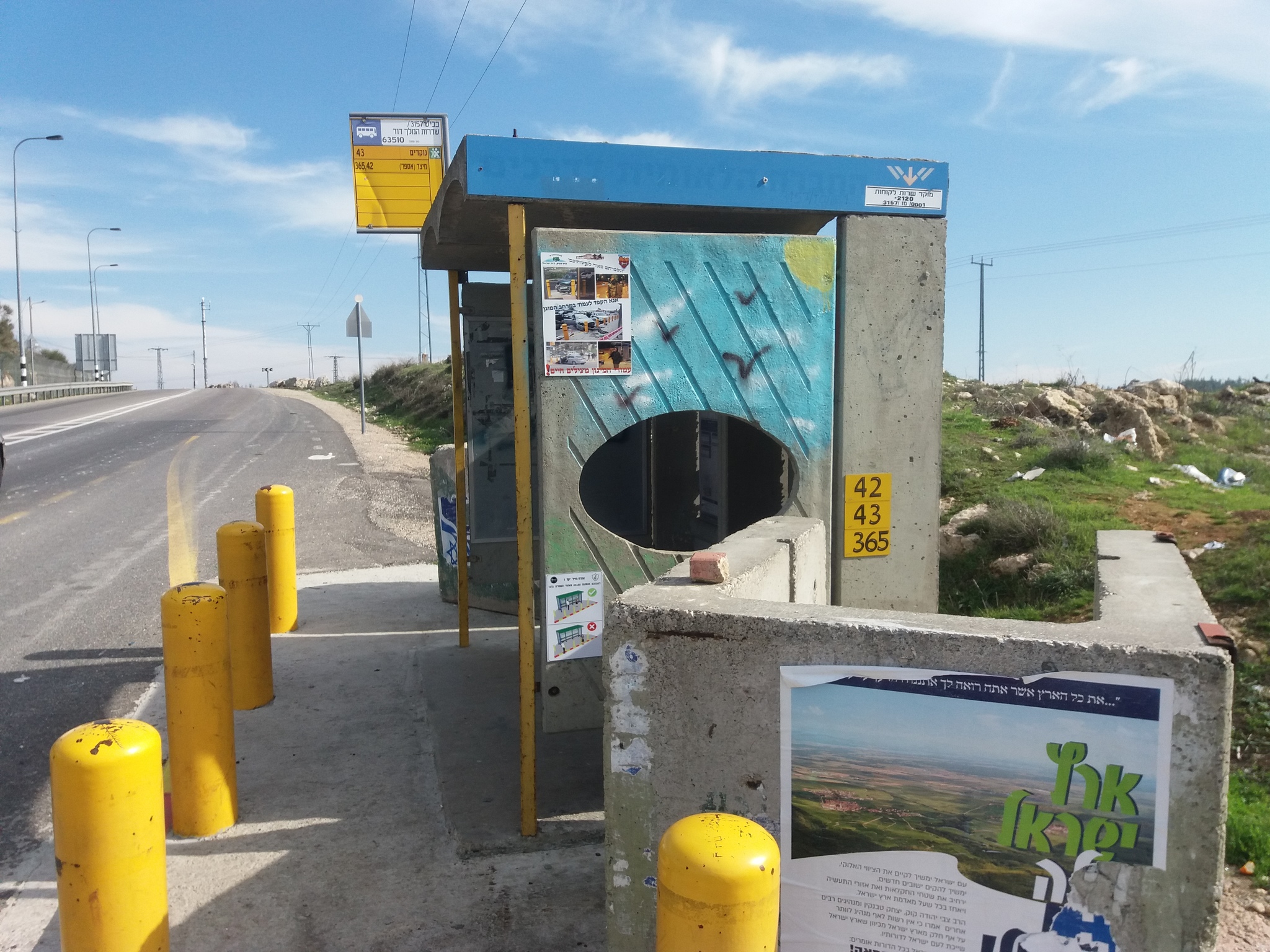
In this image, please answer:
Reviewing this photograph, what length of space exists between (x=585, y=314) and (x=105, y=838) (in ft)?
8.00

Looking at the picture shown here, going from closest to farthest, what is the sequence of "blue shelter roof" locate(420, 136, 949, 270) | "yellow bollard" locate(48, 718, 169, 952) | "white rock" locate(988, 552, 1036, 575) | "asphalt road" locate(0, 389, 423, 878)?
"yellow bollard" locate(48, 718, 169, 952) → "blue shelter roof" locate(420, 136, 949, 270) → "asphalt road" locate(0, 389, 423, 878) → "white rock" locate(988, 552, 1036, 575)

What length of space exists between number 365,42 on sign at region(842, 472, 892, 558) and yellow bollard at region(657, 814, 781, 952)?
2487 millimetres

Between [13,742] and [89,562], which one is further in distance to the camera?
[89,562]

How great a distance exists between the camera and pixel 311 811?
4.15m

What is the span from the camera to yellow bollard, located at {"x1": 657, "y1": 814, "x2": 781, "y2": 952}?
1978mm

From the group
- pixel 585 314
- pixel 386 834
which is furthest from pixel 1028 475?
pixel 386 834

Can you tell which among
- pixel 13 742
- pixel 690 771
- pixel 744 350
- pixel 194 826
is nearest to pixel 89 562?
pixel 13 742

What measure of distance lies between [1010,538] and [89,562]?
873 centimetres

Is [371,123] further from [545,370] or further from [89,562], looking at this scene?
[545,370]

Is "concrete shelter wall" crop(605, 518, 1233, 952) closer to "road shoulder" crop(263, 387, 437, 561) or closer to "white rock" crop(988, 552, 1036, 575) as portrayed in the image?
"white rock" crop(988, 552, 1036, 575)

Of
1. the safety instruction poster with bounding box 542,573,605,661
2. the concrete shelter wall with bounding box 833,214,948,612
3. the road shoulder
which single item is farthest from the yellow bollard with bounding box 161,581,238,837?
the road shoulder

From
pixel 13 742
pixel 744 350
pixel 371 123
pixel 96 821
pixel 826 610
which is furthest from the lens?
pixel 371 123

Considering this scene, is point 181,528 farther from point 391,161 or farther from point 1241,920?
point 1241,920

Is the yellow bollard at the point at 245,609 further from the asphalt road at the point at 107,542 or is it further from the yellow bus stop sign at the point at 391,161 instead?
the yellow bus stop sign at the point at 391,161
